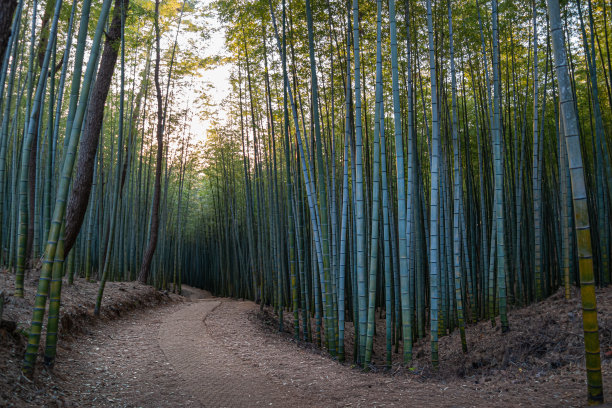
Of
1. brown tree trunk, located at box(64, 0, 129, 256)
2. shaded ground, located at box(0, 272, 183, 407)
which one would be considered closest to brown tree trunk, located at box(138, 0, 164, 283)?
shaded ground, located at box(0, 272, 183, 407)

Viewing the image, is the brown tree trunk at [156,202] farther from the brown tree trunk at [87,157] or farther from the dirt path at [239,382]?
the dirt path at [239,382]

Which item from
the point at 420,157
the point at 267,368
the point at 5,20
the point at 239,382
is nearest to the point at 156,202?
the point at 420,157

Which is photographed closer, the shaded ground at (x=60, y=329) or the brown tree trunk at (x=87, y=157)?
the shaded ground at (x=60, y=329)

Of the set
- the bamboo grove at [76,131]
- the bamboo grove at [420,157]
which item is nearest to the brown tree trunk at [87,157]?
the bamboo grove at [76,131]

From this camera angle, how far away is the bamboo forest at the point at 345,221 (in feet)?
8.90

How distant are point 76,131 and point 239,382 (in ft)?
6.92

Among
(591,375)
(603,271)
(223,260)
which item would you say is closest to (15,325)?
(591,375)

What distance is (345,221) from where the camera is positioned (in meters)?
4.19

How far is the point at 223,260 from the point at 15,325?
1209 cm

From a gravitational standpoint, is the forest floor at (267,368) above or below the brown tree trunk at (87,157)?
below

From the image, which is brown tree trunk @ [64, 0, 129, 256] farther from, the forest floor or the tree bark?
the tree bark

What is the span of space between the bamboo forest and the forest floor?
0.02 metres

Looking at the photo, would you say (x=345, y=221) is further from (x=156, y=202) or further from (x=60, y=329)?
(x=156, y=202)

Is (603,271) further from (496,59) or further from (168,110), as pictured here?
(168,110)
